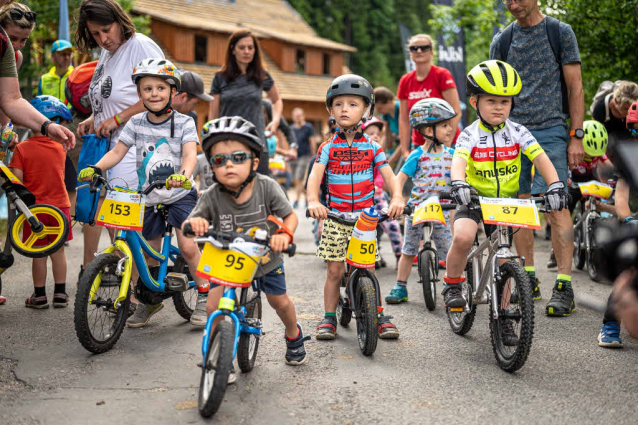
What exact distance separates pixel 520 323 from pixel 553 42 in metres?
2.80

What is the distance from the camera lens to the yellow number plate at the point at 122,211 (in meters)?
4.61

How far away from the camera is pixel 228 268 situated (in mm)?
3637

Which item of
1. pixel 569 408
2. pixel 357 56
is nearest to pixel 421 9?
pixel 357 56

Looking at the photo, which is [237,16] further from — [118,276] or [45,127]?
[118,276]

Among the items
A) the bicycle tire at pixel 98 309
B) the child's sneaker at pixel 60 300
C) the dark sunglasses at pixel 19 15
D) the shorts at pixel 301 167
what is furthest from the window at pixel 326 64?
the bicycle tire at pixel 98 309

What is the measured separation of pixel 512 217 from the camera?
4.24 metres

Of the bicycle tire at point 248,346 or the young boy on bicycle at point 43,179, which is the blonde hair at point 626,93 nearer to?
the bicycle tire at point 248,346

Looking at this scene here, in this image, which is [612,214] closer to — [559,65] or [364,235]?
[559,65]

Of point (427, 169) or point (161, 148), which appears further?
point (427, 169)

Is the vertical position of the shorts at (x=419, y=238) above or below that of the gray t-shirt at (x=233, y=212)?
below

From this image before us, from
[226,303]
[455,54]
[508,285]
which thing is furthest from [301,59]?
[226,303]

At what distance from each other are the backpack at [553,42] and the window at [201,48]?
27.3 meters

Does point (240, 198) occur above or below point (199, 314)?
above

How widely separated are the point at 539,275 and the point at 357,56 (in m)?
48.4
